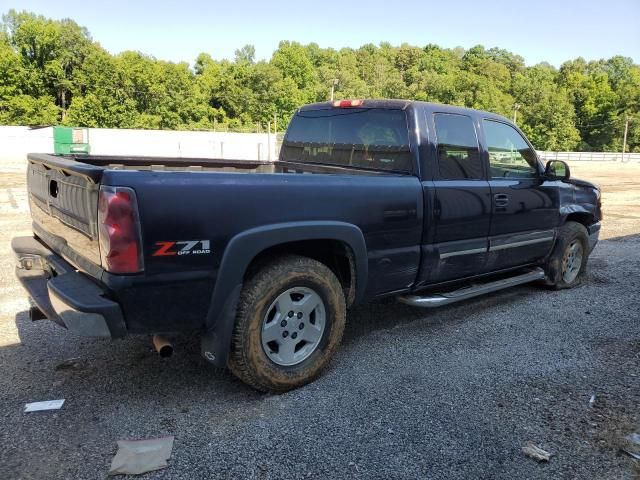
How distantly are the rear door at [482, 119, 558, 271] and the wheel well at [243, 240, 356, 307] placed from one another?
160 cm

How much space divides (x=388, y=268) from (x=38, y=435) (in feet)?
7.91

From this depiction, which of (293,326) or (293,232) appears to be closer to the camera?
(293,232)

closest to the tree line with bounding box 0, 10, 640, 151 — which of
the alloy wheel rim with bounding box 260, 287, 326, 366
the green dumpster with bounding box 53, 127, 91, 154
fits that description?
the green dumpster with bounding box 53, 127, 91, 154

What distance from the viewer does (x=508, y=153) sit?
16.1 ft

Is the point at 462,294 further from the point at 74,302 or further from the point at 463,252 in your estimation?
the point at 74,302

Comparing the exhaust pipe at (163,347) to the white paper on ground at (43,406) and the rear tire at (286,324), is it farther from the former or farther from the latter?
the white paper on ground at (43,406)

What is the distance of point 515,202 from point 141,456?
149 inches

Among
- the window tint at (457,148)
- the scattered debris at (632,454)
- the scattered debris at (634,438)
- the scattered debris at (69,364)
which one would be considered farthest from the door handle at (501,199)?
the scattered debris at (69,364)

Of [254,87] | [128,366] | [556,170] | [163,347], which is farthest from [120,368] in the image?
[254,87]

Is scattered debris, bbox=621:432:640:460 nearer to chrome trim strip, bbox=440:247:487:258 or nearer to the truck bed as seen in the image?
chrome trim strip, bbox=440:247:487:258

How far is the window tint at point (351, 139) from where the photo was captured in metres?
4.11

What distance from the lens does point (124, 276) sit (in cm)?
265

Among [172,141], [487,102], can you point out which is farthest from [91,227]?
[487,102]

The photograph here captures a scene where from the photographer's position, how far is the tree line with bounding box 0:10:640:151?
2290 inches
